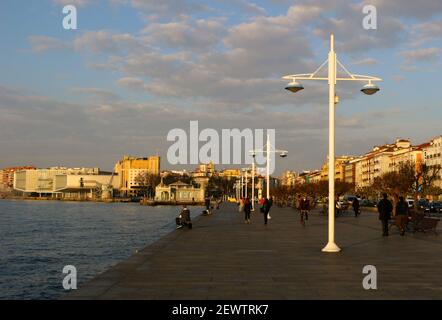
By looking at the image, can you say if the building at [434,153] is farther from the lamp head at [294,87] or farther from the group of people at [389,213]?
the lamp head at [294,87]

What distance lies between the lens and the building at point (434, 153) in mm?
124375

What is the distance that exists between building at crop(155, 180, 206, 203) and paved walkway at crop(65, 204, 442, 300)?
468 feet

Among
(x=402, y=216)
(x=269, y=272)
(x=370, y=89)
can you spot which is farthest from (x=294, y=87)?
(x=402, y=216)

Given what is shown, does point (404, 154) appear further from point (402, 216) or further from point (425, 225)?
point (402, 216)

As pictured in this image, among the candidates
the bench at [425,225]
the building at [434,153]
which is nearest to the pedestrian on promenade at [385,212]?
the bench at [425,225]

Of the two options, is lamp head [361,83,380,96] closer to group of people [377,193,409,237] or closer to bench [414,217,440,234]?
group of people [377,193,409,237]

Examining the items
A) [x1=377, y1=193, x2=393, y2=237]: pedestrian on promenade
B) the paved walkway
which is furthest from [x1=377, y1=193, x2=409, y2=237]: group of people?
the paved walkway

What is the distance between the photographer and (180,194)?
17012 cm

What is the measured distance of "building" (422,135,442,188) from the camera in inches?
4897

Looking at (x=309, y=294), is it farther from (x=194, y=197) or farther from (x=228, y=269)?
(x=194, y=197)

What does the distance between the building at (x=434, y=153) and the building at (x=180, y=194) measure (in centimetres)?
5922
